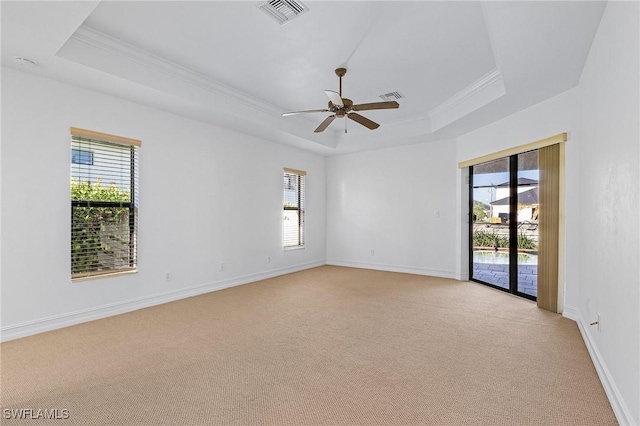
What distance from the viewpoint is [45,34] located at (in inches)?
107

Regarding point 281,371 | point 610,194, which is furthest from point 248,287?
point 610,194

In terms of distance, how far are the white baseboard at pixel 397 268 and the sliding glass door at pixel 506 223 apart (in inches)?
20.1

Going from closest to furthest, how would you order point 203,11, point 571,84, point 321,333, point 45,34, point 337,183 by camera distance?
point 45,34, point 203,11, point 321,333, point 571,84, point 337,183

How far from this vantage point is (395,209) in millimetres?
7078

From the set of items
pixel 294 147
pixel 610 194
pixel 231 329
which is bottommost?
pixel 231 329

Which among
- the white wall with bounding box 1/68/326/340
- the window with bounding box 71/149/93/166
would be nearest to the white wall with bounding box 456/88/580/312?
the white wall with bounding box 1/68/326/340

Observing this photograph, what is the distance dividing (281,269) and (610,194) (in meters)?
5.35

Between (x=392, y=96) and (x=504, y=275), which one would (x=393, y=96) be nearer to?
(x=392, y=96)

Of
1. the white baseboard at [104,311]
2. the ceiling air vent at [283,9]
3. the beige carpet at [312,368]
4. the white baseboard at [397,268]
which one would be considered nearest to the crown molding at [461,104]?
the ceiling air vent at [283,9]

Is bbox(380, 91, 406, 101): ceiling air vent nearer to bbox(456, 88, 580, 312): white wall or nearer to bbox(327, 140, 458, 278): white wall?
bbox(456, 88, 580, 312): white wall

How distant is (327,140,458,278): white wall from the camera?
21.2 feet

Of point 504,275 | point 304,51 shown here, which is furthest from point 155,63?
point 504,275

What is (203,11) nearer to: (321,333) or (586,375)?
(321,333)

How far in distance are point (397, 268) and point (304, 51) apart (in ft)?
16.1
